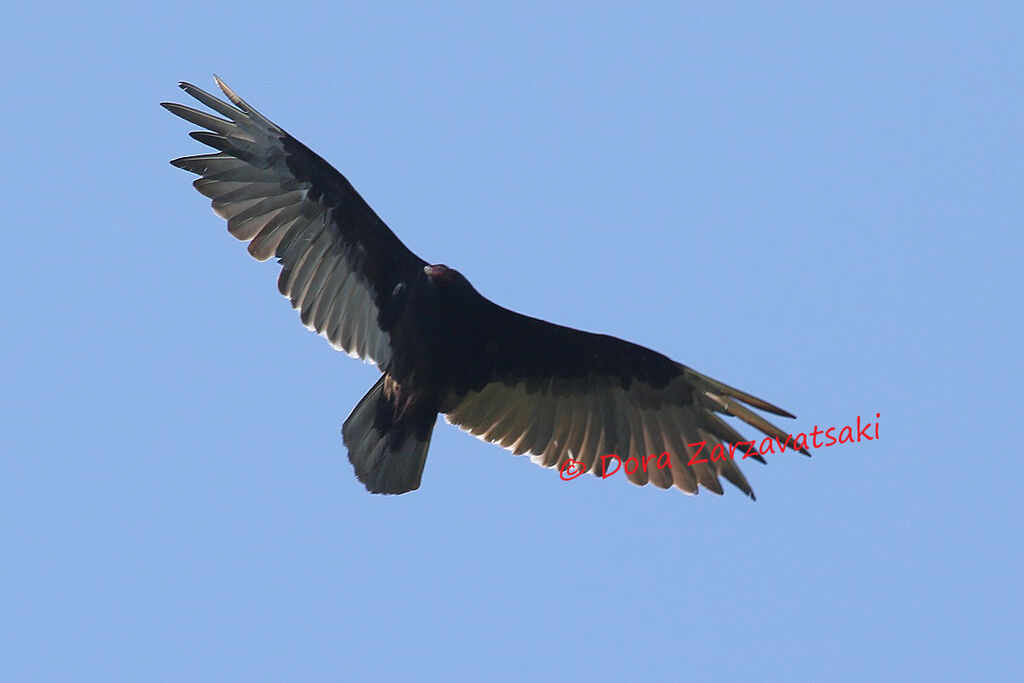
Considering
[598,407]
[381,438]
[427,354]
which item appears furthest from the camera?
[598,407]

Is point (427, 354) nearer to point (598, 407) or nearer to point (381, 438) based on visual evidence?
point (381, 438)

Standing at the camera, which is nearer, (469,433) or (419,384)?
(419,384)

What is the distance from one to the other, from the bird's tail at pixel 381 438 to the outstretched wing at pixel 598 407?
1.29 ft

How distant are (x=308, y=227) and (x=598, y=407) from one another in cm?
175

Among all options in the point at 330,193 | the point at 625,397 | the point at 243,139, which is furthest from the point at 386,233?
the point at 625,397

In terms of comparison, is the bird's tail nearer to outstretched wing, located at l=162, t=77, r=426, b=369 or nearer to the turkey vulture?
the turkey vulture

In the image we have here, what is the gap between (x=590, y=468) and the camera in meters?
7.84

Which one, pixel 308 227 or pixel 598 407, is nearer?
pixel 308 227

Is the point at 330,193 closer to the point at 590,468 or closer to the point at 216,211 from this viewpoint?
the point at 216,211

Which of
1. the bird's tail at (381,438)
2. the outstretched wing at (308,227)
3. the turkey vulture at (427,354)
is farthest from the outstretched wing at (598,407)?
the outstretched wing at (308,227)

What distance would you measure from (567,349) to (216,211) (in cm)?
186

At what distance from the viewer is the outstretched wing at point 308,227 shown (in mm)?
7328

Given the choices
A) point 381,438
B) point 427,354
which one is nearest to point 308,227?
point 427,354

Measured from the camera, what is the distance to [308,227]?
294 inches
